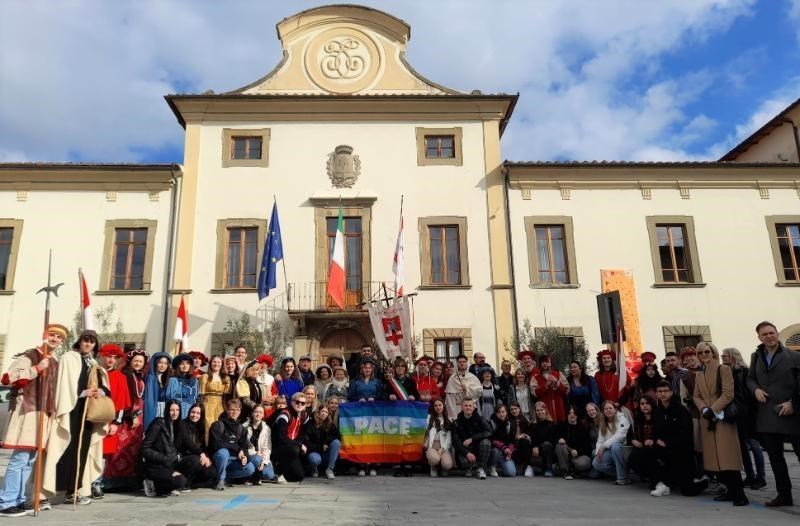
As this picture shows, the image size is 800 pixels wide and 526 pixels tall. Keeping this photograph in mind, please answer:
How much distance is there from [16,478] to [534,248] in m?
13.5

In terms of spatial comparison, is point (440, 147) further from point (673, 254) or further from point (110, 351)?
point (110, 351)

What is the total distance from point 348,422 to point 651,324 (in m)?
10.8

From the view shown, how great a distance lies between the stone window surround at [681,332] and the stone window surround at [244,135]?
12069 millimetres

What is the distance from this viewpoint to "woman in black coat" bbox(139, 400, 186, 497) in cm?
636

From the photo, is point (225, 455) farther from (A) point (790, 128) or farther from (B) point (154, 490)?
(A) point (790, 128)

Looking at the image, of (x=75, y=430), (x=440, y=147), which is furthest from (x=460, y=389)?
(x=440, y=147)

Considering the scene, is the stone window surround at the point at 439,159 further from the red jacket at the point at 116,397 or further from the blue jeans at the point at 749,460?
the red jacket at the point at 116,397

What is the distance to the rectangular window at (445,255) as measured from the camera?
16.5 metres

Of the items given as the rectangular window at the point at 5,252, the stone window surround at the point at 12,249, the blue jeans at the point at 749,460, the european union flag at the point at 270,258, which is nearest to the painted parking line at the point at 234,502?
the blue jeans at the point at 749,460

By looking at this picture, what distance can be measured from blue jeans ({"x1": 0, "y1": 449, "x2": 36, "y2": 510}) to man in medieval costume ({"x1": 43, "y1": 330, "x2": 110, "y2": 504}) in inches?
7.7

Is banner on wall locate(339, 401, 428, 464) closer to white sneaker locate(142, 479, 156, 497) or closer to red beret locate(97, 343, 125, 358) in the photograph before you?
white sneaker locate(142, 479, 156, 497)

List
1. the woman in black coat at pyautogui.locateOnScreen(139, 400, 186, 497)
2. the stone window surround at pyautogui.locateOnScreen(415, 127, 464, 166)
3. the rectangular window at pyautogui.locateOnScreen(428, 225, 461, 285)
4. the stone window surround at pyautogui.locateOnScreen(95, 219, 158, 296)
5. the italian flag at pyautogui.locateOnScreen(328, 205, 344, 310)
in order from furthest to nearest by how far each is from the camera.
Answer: the stone window surround at pyautogui.locateOnScreen(415, 127, 464, 166) < the rectangular window at pyautogui.locateOnScreen(428, 225, 461, 285) < the stone window surround at pyautogui.locateOnScreen(95, 219, 158, 296) < the italian flag at pyautogui.locateOnScreen(328, 205, 344, 310) < the woman in black coat at pyautogui.locateOnScreen(139, 400, 186, 497)

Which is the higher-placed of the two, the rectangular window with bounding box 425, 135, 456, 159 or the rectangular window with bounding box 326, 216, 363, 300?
the rectangular window with bounding box 425, 135, 456, 159

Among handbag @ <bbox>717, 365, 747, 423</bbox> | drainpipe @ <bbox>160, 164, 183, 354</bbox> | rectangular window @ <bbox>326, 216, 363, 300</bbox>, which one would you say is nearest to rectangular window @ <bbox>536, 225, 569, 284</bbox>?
rectangular window @ <bbox>326, 216, 363, 300</bbox>
